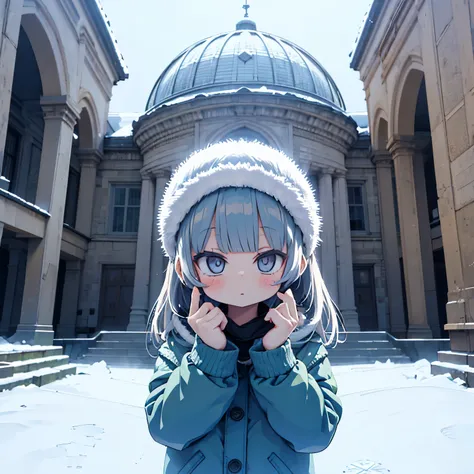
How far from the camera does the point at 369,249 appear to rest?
13.7 meters

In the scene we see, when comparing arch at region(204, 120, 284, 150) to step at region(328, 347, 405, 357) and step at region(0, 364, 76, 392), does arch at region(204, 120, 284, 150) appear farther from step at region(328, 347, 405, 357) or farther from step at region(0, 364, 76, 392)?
step at region(0, 364, 76, 392)

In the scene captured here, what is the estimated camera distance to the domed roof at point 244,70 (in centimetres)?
1408

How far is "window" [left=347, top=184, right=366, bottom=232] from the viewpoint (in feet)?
46.4

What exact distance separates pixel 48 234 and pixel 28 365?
446cm

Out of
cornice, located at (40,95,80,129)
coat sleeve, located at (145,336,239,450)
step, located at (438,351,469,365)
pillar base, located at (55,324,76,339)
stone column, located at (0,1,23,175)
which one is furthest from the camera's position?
pillar base, located at (55,324,76,339)

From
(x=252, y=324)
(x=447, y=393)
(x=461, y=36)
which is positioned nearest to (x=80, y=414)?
→ (x=252, y=324)

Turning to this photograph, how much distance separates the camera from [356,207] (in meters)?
14.3

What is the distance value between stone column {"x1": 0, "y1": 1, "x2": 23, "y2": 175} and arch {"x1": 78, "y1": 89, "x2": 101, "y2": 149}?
215 inches

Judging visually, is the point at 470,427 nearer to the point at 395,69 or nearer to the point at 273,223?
the point at 273,223

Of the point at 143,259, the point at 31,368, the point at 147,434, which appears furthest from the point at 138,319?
the point at 147,434

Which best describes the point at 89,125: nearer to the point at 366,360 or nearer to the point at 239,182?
the point at 366,360

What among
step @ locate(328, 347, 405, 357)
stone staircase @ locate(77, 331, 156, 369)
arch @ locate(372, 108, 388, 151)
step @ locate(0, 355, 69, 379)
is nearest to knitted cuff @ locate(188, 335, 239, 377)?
step @ locate(0, 355, 69, 379)

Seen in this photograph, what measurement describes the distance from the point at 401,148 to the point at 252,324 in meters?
11.6

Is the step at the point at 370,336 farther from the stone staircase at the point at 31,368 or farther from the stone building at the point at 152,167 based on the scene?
the stone staircase at the point at 31,368
